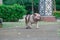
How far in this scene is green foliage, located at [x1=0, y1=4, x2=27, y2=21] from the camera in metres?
24.2

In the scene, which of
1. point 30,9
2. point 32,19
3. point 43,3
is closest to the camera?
point 32,19

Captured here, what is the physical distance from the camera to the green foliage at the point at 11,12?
24.2m

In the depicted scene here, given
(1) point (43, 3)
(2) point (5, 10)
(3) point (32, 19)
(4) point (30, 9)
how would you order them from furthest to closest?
(4) point (30, 9) → (1) point (43, 3) → (2) point (5, 10) → (3) point (32, 19)

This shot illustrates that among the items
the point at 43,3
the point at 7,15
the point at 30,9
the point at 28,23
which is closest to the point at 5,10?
the point at 7,15

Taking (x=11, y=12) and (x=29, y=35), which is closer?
(x=29, y=35)

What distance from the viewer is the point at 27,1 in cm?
4362

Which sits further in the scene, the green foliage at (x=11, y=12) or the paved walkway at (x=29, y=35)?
the green foliage at (x=11, y=12)

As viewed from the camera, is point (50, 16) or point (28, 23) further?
point (50, 16)

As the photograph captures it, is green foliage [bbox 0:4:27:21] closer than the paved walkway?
No

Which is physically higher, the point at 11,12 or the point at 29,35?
the point at 29,35

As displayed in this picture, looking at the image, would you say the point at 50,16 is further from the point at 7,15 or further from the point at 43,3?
the point at 7,15

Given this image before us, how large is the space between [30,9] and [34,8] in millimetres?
691

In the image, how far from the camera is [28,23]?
1703 cm

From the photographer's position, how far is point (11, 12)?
2433 centimetres
